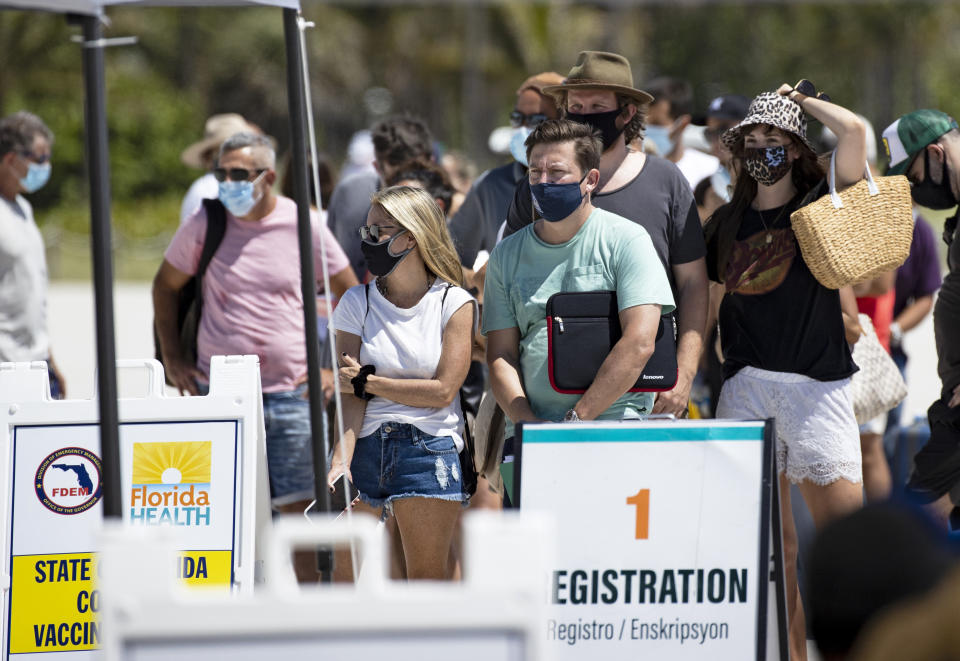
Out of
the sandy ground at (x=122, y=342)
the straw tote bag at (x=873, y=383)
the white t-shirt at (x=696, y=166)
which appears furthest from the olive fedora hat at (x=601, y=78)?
the sandy ground at (x=122, y=342)

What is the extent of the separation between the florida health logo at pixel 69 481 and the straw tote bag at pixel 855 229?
241 centimetres

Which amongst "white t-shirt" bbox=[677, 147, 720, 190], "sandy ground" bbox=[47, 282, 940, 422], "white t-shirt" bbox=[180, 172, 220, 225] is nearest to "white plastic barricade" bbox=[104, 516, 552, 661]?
"white t-shirt" bbox=[180, 172, 220, 225]

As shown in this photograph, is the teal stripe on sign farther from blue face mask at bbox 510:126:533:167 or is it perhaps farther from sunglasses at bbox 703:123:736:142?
sunglasses at bbox 703:123:736:142

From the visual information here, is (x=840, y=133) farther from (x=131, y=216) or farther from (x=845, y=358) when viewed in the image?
(x=131, y=216)

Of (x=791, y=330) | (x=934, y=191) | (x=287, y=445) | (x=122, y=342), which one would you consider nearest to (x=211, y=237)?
Answer: (x=287, y=445)

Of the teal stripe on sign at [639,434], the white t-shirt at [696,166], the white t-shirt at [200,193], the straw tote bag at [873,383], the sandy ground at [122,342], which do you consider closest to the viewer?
the teal stripe on sign at [639,434]

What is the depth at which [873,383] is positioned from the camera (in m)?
5.38

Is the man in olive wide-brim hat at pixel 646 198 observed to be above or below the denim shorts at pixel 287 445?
above

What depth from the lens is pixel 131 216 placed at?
32.8m

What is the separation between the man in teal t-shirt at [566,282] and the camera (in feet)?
13.3

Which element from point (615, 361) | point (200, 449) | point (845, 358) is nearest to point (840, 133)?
point (845, 358)

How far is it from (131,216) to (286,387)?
28.6m

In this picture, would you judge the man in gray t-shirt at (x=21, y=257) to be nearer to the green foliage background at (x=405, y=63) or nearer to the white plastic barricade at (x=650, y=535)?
the white plastic barricade at (x=650, y=535)

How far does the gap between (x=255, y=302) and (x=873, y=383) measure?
104 inches
